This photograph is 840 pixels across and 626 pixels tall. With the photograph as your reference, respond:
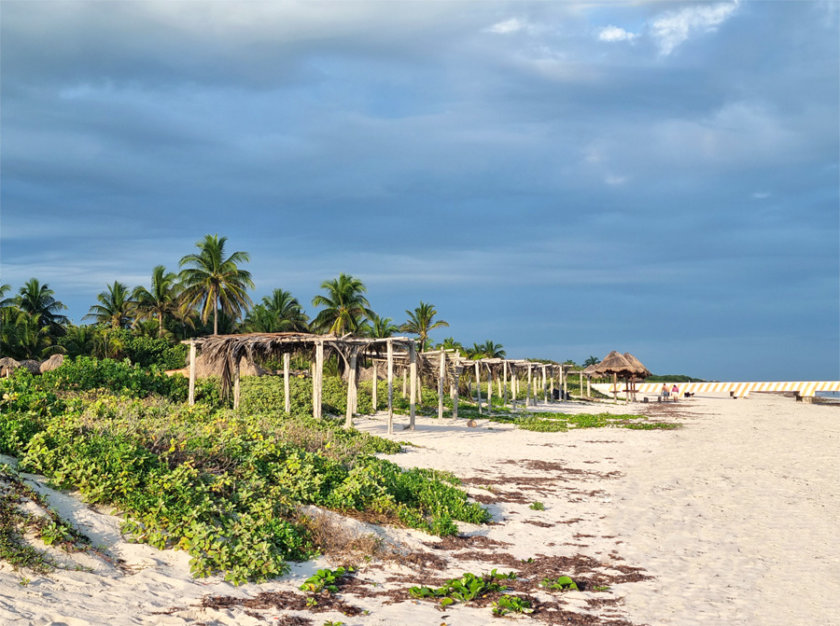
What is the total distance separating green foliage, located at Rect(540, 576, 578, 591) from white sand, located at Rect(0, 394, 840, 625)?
17cm

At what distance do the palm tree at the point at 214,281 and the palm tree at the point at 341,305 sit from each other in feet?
19.3

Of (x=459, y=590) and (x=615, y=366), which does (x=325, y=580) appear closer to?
(x=459, y=590)

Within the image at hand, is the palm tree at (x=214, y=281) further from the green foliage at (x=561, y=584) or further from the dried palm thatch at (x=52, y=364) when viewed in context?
the green foliage at (x=561, y=584)

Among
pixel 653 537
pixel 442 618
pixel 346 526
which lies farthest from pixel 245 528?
pixel 653 537

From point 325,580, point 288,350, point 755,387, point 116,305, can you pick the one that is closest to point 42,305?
point 116,305

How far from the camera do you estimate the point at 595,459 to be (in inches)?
709

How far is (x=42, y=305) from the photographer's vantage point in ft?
174

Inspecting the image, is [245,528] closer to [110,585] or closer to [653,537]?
[110,585]

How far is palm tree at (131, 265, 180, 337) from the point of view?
54650mm

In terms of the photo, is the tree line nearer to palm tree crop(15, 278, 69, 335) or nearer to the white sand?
palm tree crop(15, 278, 69, 335)

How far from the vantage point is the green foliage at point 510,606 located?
6320 mm

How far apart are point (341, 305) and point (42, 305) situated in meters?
24.1

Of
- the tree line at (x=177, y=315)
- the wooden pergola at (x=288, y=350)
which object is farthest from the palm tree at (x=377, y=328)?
the wooden pergola at (x=288, y=350)

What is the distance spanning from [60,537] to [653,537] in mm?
7705
